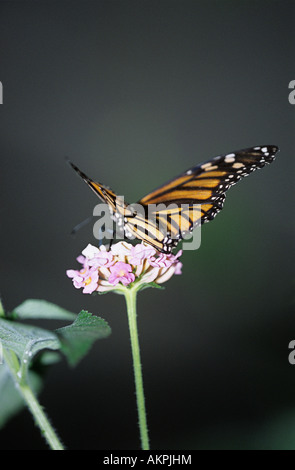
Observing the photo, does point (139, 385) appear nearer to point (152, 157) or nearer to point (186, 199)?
point (186, 199)

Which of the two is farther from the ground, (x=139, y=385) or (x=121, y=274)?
(x=121, y=274)

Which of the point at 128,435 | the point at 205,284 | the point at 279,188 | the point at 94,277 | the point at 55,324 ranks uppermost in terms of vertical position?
the point at 279,188

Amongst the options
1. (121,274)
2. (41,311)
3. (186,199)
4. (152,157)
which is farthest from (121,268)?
(152,157)

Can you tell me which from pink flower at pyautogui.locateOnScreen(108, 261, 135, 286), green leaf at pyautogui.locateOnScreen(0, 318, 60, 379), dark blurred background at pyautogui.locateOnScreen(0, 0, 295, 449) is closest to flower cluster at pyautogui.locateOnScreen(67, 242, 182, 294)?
pink flower at pyautogui.locateOnScreen(108, 261, 135, 286)

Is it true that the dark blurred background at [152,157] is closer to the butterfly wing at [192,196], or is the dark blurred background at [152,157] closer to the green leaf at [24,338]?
the butterfly wing at [192,196]

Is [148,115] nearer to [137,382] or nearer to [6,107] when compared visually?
[6,107]

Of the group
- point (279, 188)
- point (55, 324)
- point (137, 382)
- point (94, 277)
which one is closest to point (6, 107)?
point (55, 324)
